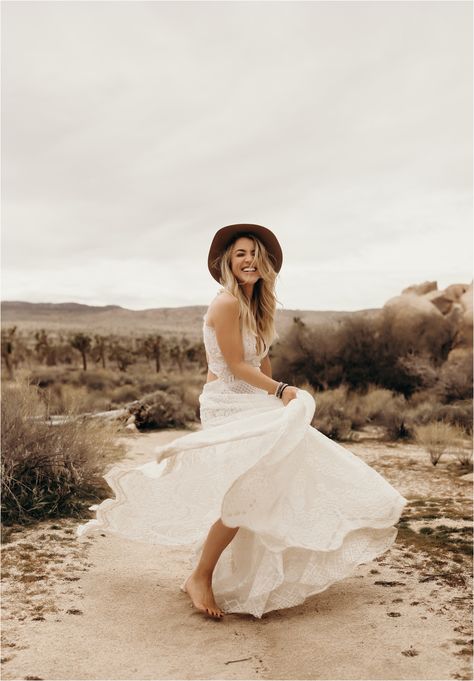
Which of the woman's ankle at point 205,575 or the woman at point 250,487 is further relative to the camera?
the woman's ankle at point 205,575

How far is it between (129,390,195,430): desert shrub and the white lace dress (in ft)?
28.3

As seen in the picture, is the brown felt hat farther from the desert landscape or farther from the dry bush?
the dry bush

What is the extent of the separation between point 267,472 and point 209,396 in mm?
688

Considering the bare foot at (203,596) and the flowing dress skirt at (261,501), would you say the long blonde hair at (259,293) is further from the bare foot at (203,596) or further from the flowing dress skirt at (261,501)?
the bare foot at (203,596)

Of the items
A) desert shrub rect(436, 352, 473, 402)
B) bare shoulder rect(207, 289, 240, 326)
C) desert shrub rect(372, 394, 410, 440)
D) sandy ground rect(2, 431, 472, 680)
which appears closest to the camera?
sandy ground rect(2, 431, 472, 680)

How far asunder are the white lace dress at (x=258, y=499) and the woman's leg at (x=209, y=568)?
14 cm

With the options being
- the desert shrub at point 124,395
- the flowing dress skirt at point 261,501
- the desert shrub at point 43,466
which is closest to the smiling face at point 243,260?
the flowing dress skirt at point 261,501

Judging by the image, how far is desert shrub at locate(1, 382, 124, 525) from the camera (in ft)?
19.2

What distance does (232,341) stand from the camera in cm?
383

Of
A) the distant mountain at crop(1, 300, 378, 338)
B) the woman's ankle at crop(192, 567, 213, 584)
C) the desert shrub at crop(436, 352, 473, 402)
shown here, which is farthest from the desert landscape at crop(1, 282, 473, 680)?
the distant mountain at crop(1, 300, 378, 338)

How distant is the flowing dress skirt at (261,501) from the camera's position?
3541 mm

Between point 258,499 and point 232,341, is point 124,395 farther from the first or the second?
point 258,499

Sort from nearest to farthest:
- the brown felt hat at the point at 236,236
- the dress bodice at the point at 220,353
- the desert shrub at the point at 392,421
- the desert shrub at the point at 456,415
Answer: the dress bodice at the point at 220,353 < the brown felt hat at the point at 236,236 < the desert shrub at the point at 392,421 < the desert shrub at the point at 456,415

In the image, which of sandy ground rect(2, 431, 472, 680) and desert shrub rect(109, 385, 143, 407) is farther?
desert shrub rect(109, 385, 143, 407)
